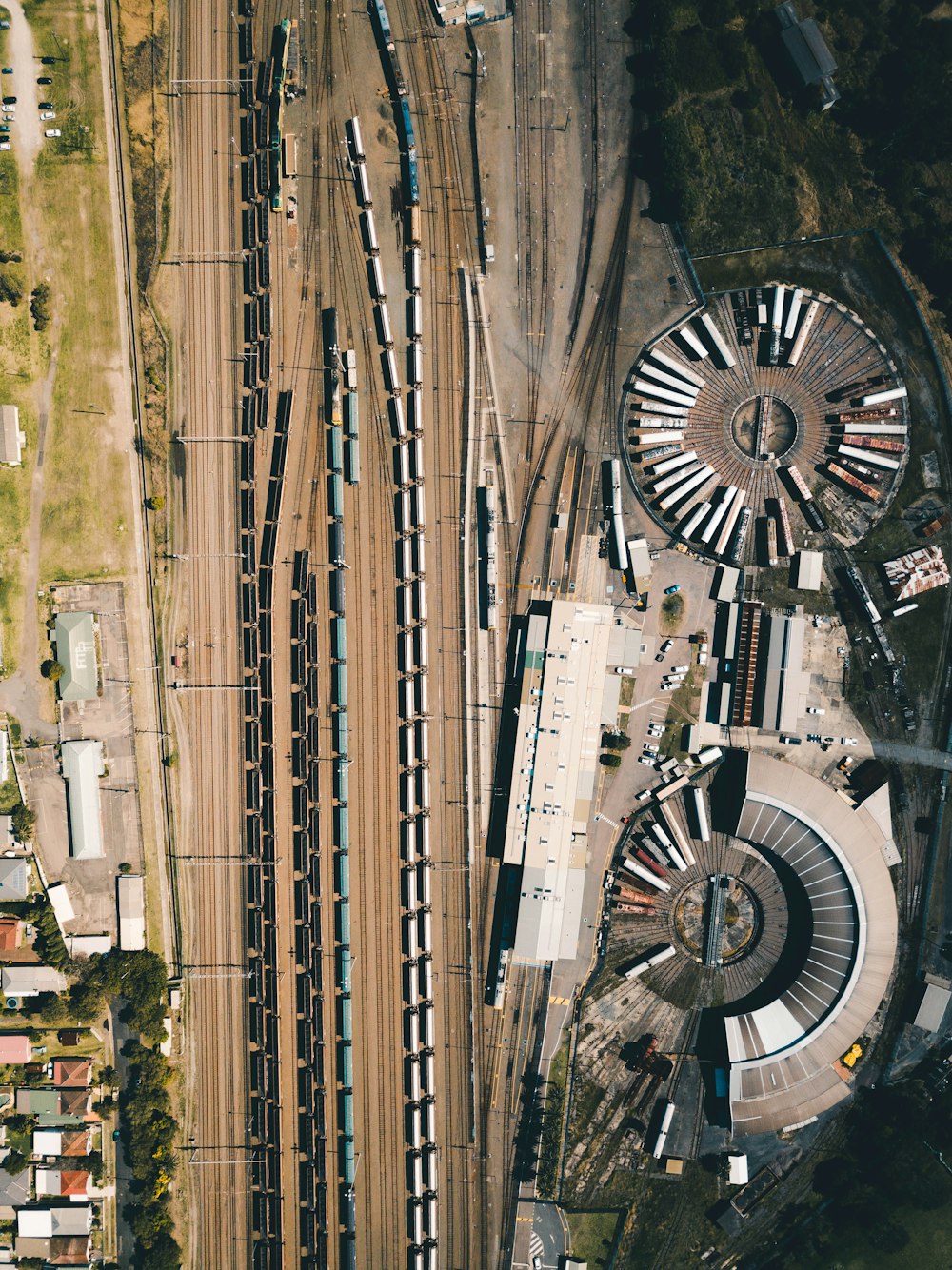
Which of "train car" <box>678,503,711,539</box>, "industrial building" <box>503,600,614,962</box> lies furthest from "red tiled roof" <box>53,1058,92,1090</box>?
"train car" <box>678,503,711,539</box>

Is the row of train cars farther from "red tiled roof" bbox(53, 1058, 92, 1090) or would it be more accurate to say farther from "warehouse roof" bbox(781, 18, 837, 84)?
"warehouse roof" bbox(781, 18, 837, 84)

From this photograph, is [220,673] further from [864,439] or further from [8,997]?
[864,439]

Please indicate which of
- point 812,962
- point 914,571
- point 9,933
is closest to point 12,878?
point 9,933

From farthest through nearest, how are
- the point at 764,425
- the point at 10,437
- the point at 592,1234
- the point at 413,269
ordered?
the point at 764,425
the point at 592,1234
the point at 413,269
the point at 10,437

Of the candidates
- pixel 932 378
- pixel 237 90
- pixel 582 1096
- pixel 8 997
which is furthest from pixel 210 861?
pixel 932 378

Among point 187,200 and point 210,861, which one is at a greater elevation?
point 187,200

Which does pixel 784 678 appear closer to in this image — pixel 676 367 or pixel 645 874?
pixel 645 874
